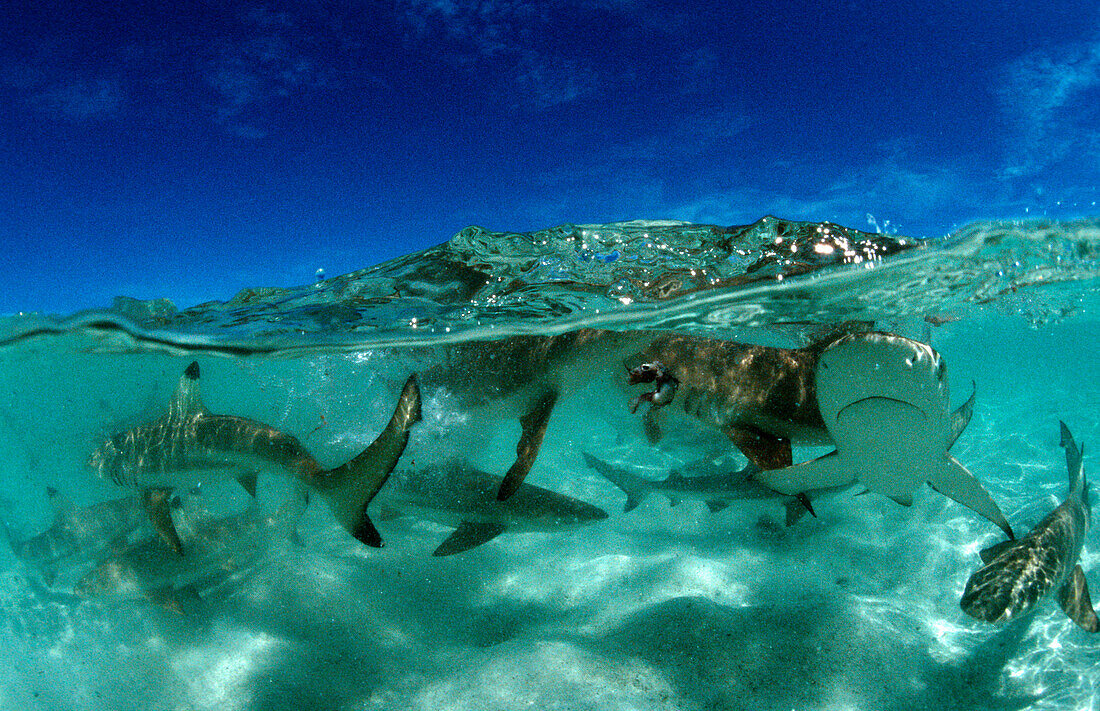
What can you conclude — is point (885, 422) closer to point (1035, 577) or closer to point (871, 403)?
point (871, 403)

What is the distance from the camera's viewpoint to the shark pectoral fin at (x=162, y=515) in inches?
282

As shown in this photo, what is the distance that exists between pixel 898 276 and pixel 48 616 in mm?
16210

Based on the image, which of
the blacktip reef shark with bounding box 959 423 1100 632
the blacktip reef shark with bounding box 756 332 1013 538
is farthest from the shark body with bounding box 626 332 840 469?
the blacktip reef shark with bounding box 959 423 1100 632

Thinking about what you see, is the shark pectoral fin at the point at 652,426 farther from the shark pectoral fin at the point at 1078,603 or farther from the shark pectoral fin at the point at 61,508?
the shark pectoral fin at the point at 61,508

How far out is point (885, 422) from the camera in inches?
179

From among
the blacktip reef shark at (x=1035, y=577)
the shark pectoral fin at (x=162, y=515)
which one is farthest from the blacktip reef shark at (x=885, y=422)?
the shark pectoral fin at (x=162, y=515)

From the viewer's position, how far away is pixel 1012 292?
14.2 m

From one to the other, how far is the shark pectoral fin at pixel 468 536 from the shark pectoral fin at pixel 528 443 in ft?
3.23

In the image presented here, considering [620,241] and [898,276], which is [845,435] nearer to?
[620,241]

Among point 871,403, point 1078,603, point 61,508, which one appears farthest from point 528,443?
point 61,508

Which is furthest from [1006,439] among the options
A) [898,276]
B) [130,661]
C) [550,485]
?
[130,661]

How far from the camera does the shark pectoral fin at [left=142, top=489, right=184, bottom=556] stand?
7.16 metres

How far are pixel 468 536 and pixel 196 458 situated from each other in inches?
169

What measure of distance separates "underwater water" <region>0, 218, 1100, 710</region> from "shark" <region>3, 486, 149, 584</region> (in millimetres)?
78
